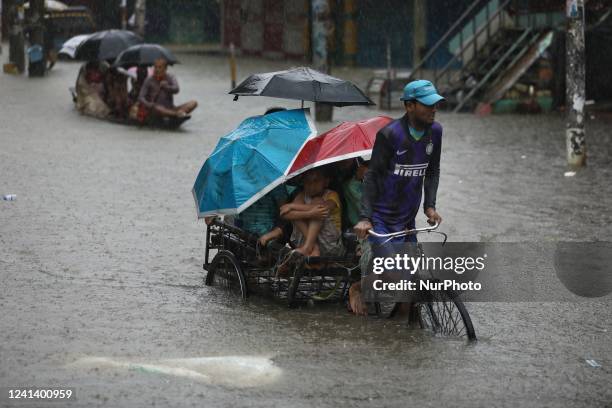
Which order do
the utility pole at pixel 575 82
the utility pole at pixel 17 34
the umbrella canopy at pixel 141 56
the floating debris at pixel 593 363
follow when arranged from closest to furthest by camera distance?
the floating debris at pixel 593 363 → the utility pole at pixel 575 82 → the umbrella canopy at pixel 141 56 → the utility pole at pixel 17 34

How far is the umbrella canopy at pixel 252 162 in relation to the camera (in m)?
9.09

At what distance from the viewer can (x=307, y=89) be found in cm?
976

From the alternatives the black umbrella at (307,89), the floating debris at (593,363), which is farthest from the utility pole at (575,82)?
the floating debris at (593,363)

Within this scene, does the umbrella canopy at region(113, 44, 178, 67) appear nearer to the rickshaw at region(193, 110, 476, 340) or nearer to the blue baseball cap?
the rickshaw at region(193, 110, 476, 340)

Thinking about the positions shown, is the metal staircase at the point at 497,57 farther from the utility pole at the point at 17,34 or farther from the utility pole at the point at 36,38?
the utility pole at the point at 17,34

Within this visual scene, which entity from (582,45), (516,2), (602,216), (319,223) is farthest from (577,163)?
(516,2)

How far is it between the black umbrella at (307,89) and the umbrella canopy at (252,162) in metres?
0.22

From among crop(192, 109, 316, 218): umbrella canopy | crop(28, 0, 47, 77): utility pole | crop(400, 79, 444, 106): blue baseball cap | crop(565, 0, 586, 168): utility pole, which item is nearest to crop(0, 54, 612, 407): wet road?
crop(565, 0, 586, 168): utility pole

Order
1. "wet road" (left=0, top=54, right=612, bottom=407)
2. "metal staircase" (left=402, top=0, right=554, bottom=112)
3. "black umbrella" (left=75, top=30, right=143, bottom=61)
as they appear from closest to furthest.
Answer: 1. "wet road" (left=0, top=54, right=612, bottom=407)
2. "black umbrella" (left=75, top=30, right=143, bottom=61)
3. "metal staircase" (left=402, top=0, right=554, bottom=112)

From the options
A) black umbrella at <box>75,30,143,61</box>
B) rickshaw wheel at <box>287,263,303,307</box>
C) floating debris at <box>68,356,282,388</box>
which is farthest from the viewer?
black umbrella at <box>75,30,143,61</box>

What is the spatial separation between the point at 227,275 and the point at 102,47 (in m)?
13.6

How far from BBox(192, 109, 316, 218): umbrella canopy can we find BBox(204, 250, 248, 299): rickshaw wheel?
1.31ft

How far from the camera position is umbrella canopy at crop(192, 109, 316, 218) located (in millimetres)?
9094

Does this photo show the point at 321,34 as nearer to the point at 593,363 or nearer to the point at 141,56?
the point at 141,56
